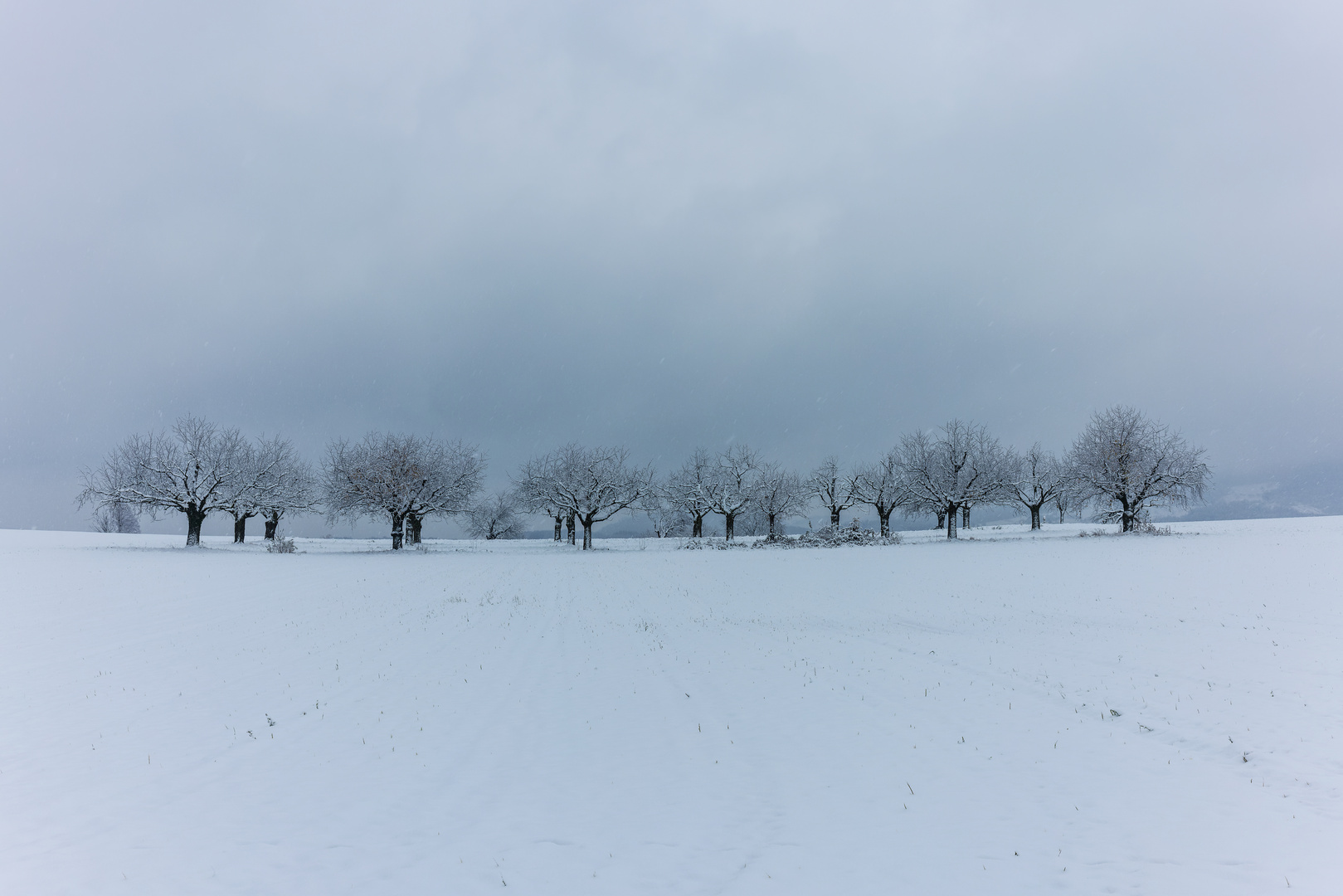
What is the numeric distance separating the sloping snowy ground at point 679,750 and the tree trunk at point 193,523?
3532cm

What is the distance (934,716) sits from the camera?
364 inches

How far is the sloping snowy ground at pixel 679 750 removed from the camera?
5477mm

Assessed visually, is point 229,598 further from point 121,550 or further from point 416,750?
point 121,550

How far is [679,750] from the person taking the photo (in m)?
8.16

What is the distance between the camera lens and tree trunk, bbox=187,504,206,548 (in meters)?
48.7

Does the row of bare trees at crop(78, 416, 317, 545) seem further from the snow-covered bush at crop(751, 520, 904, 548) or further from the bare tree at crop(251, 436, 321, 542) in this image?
the snow-covered bush at crop(751, 520, 904, 548)

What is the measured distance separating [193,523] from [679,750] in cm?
5677

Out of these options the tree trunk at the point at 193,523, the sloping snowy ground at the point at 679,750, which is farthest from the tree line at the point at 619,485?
the sloping snowy ground at the point at 679,750

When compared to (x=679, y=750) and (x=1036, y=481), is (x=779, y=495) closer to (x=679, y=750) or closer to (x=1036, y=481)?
(x=1036, y=481)

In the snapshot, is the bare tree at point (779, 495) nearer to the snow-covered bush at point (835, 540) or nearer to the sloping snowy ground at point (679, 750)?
the snow-covered bush at point (835, 540)

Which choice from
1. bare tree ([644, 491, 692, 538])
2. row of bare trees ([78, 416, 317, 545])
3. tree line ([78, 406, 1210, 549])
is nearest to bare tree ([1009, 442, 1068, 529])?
tree line ([78, 406, 1210, 549])

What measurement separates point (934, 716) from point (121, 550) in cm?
5701

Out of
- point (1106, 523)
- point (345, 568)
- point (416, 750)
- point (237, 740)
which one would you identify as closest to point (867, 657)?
point (416, 750)

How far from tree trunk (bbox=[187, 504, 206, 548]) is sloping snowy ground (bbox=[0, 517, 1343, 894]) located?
3532cm
